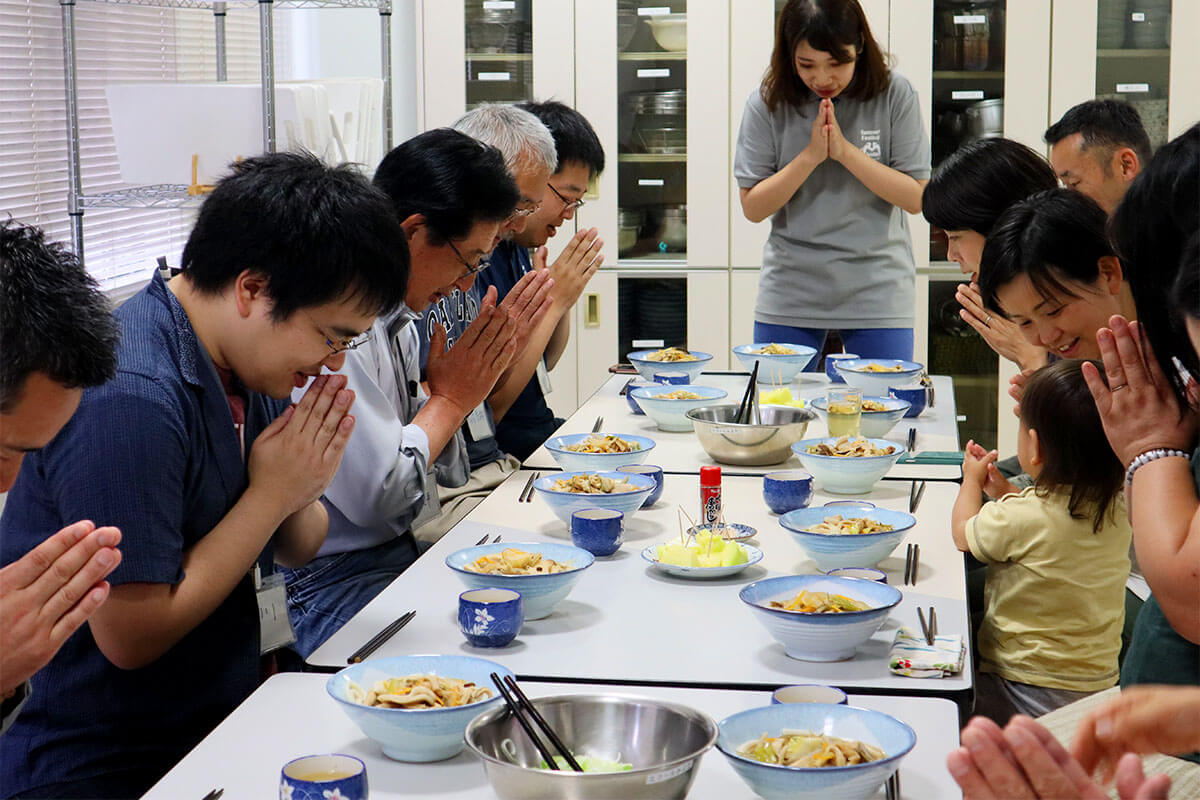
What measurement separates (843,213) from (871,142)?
22 centimetres

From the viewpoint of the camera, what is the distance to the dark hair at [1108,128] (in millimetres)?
3131

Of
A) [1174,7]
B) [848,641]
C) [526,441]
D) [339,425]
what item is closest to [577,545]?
[339,425]

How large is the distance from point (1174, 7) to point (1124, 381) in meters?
3.58

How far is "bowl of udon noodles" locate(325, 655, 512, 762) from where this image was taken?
125cm

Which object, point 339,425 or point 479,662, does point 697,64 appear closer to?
point 339,425

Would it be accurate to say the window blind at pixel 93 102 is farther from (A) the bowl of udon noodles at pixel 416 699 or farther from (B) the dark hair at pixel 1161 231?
(B) the dark hair at pixel 1161 231

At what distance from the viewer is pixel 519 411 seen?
3318 mm

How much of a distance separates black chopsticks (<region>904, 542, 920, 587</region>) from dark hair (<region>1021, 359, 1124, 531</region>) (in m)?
0.28

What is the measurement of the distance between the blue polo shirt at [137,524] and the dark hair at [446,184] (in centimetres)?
67

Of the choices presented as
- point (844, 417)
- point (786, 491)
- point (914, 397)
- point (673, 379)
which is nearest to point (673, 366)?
point (673, 379)

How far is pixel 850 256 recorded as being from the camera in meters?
3.78

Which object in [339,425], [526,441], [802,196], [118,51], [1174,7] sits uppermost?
[1174,7]

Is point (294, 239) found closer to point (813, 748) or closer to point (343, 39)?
point (813, 748)

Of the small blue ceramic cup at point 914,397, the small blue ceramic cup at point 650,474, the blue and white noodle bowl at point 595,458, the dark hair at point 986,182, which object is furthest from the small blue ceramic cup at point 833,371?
the small blue ceramic cup at point 650,474
